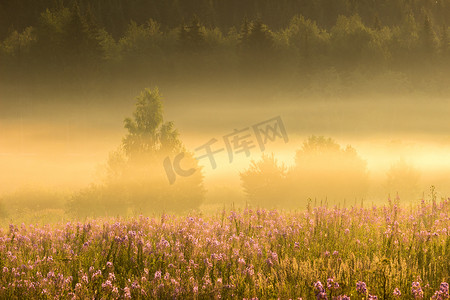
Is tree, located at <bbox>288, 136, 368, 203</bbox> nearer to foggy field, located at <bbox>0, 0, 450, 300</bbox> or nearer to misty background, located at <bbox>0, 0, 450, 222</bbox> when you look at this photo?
foggy field, located at <bbox>0, 0, 450, 300</bbox>

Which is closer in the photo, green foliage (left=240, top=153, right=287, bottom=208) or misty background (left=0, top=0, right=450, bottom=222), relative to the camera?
green foliage (left=240, top=153, right=287, bottom=208)

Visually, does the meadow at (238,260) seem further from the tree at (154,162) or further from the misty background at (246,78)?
the misty background at (246,78)

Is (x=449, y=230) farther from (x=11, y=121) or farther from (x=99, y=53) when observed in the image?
(x=11, y=121)

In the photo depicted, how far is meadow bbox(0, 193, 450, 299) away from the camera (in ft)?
15.8

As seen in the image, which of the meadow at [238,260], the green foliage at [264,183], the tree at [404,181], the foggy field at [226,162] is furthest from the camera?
the tree at [404,181]

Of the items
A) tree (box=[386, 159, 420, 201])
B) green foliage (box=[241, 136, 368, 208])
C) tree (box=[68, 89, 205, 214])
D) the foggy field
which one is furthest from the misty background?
tree (box=[68, 89, 205, 214])

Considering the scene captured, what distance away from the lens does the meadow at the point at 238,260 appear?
481cm

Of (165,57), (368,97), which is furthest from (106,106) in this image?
(368,97)

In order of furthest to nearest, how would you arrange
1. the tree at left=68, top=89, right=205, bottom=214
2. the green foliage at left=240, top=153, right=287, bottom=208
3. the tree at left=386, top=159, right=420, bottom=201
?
the tree at left=386, top=159, right=420, bottom=201
the green foliage at left=240, top=153, right=287, bottom=208
the tree at left=68, top=89, right=205, bottom=214

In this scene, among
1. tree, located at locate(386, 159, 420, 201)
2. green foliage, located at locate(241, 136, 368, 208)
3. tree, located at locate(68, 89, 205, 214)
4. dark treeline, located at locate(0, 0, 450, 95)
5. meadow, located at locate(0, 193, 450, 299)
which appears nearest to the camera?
meadow, located at locate(0, 193, 450, 299)

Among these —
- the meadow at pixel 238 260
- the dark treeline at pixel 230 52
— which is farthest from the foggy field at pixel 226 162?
the dark treeline at pixel 230 52

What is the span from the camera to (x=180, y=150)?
2817cm

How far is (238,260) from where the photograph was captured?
5.57 metres

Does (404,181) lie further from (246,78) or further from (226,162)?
(246,78)
